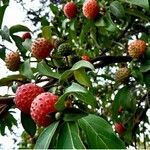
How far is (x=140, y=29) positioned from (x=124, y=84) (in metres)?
0.98

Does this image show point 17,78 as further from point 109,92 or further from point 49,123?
point 109,92

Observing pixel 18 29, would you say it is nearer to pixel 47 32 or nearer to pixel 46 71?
pixel 47 32

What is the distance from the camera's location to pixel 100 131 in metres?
1.10

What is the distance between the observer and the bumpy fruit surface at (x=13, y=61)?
1.79 meters

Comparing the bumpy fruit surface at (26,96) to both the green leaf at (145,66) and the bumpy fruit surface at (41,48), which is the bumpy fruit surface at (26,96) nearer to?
the bumpy fruit surface at (41,48)

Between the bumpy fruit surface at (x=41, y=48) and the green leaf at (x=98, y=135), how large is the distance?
61 cm

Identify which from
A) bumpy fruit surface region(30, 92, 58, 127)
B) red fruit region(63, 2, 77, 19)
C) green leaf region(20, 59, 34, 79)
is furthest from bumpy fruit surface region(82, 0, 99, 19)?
bumpy fruit surface region(30, 92, 58, 127)

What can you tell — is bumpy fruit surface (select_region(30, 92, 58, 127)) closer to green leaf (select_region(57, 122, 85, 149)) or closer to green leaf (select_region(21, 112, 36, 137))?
green leaf (select_region(57, 122, 85, 149))

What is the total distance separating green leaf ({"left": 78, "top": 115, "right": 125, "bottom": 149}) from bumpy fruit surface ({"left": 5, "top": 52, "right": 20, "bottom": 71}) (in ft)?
2.41

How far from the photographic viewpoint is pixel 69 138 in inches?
41.5

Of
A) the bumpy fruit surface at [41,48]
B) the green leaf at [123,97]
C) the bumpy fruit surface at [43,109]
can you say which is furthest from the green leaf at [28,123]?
the green leaf at [123,97]

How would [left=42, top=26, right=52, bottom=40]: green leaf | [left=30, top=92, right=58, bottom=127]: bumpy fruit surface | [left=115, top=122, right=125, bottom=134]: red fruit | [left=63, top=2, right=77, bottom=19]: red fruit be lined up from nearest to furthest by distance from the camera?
[left=30, top=92, right=58, bottom=127]: bumpy fruit surface
[left=42, top=26, right=52, bottom=40]: green leaf
[left=63, top=2, right=77, bottom=19]: red fruit
[left=115, top=122, right=125, bottom=134]: red fruit

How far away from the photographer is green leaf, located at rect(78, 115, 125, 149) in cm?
106

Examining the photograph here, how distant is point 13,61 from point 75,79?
0.44 metres
